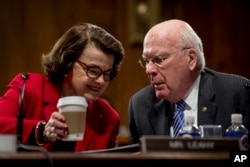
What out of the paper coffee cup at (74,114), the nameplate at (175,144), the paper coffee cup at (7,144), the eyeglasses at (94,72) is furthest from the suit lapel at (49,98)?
the nameplate at (175,144)

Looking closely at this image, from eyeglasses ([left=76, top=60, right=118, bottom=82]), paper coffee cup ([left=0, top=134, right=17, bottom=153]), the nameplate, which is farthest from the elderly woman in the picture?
the nameplate

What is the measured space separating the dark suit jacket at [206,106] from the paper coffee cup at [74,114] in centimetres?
72

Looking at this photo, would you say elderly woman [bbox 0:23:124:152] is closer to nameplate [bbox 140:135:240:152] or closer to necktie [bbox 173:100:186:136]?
necktie [bbox 173:100:186:136]

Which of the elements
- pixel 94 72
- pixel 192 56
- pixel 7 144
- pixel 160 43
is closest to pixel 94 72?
pixel 94 72

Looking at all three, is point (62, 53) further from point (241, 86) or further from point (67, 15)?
point (67, 15)

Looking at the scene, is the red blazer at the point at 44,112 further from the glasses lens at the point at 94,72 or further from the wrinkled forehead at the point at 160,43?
the wrinkled forehead at the point at 160,43

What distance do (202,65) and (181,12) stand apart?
214 cm

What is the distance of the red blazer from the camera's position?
2.19 meters

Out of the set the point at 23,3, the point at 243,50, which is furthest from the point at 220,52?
the point at 23,3

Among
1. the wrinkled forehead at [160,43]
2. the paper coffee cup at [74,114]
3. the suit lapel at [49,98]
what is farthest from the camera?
the wrinkled forehead at [160,43]

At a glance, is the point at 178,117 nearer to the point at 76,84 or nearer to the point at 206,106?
the point at 206,106

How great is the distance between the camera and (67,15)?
460 cm

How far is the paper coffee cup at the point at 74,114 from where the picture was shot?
70.8 inches

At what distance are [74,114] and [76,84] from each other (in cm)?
52
